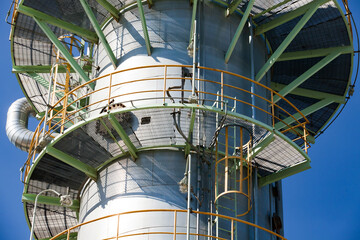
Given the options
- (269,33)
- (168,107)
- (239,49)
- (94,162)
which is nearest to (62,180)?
(94,162)

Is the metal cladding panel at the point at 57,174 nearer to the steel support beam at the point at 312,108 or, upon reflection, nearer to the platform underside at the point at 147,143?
the platform underside at the point at 147,143

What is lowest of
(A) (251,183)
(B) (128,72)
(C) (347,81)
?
(A) (251,183)

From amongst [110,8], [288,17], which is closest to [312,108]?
[288,17]

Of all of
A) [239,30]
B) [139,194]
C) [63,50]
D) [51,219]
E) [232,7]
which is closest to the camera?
[139,194]

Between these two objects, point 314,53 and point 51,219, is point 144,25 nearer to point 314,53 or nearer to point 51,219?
point 314,53

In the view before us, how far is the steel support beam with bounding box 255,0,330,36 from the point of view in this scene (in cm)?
2570

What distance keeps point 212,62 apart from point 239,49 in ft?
4.63

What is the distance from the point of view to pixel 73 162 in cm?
2384

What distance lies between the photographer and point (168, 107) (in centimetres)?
2188

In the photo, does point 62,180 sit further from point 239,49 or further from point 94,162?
point 239,49

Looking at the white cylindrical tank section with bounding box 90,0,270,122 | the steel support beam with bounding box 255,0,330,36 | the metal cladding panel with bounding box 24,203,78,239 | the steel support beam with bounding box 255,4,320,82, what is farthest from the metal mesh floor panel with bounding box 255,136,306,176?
the metal cladding panel with bounding box 24,203,78,239

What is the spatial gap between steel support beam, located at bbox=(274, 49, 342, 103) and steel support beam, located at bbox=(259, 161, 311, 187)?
10.3ft

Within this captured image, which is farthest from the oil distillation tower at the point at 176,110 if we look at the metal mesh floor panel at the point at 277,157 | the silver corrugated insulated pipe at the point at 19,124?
the silver corrugated insulated pipe at the point at 19,124

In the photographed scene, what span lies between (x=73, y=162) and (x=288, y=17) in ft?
26.3
